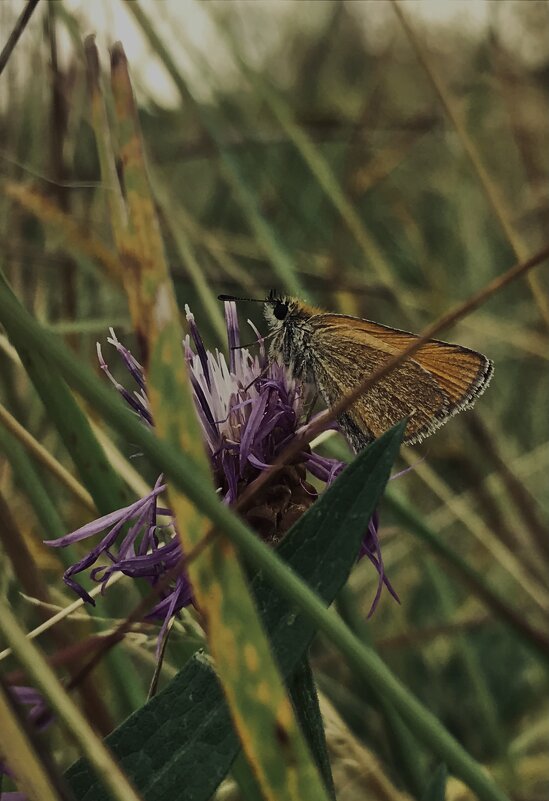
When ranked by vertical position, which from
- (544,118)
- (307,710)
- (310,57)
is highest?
(310,57)

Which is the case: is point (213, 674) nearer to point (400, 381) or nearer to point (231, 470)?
point (231, 470)

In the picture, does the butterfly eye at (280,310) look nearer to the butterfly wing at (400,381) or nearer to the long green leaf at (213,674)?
the butterfly wing at (400,381)

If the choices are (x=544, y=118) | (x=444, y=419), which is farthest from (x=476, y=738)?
(x=544, y=118)

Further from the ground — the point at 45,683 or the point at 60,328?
the point at 60,328

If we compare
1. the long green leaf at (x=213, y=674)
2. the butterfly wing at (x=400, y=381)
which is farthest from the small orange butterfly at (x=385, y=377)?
the long green leaf at (x=213, y=674)

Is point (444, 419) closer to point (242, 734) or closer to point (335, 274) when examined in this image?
point (242, 734)

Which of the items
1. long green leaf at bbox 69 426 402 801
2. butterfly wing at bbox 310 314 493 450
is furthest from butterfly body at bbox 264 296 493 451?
long green leaf at bbox 69 426 402 801
